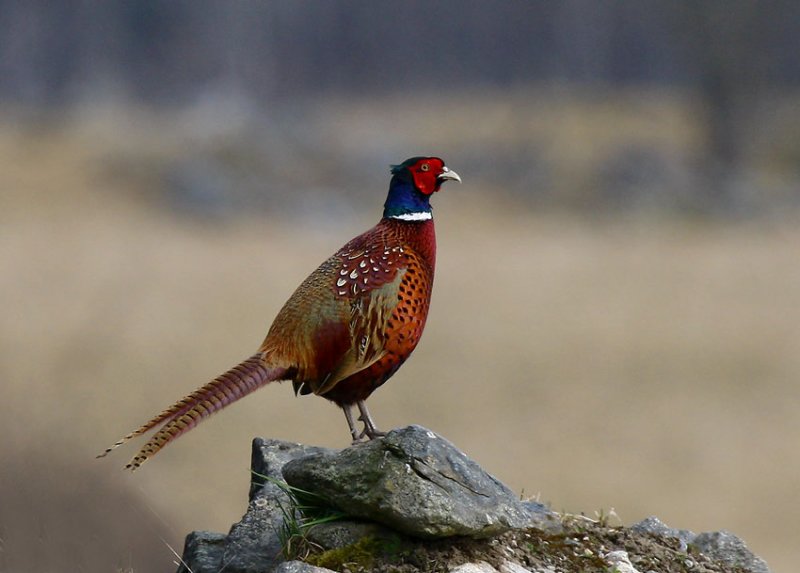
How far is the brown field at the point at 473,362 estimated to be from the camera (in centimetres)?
1345

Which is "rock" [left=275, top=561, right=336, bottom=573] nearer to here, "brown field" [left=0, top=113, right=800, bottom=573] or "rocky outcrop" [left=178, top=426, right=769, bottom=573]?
"rocky outcrop" [left=178, top=426, right=769, bottom=573]

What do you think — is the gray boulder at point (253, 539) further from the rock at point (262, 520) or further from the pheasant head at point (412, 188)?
the pheasant head at point (412, 188)

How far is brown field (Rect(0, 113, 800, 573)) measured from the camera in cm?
1345

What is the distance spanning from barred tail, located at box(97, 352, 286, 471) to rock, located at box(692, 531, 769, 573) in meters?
2.22

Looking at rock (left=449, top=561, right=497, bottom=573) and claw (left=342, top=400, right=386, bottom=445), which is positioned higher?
claw (left=342, top=400, right=386, bottom=445)

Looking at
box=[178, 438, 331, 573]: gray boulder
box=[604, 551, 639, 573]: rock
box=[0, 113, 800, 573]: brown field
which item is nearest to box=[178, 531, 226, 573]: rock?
box=[178, 438, 331, 573]: gray boulder

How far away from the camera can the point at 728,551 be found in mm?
6438

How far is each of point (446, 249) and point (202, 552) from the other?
719 inches

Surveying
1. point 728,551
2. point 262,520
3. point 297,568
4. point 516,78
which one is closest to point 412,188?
point 262,520

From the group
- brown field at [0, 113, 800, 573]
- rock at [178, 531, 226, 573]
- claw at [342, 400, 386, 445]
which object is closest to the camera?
Answer: rock at [178, 531, 226, 573]

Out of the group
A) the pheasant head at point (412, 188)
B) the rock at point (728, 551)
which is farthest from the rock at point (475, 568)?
the pheasant head at point (412, 188)

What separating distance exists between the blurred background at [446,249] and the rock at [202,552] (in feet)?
1.22

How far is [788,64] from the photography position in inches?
1502

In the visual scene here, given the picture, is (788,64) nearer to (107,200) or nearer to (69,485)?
(107,200)
